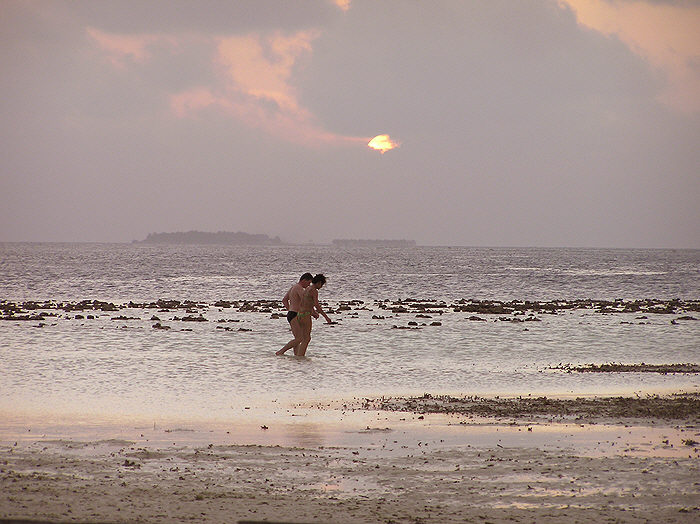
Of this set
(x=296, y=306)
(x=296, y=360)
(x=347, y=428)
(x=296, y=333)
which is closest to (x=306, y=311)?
(x=296, y=306)

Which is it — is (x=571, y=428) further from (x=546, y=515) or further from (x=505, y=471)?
(x=546, y=515)

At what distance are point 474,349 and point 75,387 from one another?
45.7ft

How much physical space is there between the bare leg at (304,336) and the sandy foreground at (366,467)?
27.8 feet

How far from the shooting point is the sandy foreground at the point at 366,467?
25.1ft

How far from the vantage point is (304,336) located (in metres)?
22.5

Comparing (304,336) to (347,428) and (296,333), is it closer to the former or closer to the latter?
(296,333)

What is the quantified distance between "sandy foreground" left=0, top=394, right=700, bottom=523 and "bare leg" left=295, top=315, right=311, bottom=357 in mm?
8482

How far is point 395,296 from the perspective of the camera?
59344 millimetres

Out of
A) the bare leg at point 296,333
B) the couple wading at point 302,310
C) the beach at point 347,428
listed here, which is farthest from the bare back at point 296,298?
the beach at point 347,428

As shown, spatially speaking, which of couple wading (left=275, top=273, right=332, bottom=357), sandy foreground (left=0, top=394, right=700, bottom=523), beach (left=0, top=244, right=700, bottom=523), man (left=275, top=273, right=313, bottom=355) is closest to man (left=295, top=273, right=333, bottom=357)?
couple wading (left=275, top=273, right=332, bottom=357)

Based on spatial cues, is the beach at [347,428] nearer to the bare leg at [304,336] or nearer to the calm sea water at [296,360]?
the calm sea water at [296,360]

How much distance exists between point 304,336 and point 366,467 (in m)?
13.1

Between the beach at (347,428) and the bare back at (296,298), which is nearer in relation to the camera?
the beach at (347,428)

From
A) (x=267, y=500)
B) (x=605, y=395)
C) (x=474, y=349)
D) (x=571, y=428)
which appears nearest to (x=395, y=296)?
(x=474, y=349)
